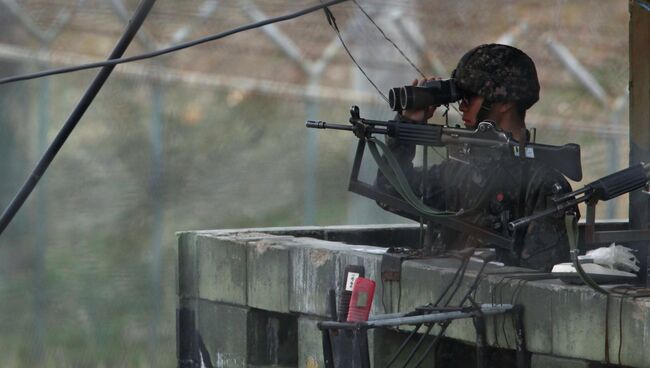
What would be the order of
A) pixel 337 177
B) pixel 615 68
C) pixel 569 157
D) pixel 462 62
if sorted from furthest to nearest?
pixel 337 177 → pixel 615 68 → pixel 462 62 → pixel 569 157

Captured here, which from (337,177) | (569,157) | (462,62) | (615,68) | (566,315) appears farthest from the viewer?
(337,177)

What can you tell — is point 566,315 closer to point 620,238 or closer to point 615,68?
point 620,238

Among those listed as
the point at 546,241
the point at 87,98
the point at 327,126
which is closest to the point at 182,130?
the point at 87,98

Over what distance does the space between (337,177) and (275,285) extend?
5.90m

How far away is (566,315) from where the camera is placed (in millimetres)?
5117

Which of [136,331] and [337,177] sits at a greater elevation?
[337,177]

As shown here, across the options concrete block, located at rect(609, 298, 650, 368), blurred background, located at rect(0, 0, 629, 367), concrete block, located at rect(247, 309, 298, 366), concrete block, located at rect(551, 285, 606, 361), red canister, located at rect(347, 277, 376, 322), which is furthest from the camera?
blurred background, located at rect(0, 0, 629, 367)

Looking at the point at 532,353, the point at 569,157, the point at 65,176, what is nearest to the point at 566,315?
the point at 532,353

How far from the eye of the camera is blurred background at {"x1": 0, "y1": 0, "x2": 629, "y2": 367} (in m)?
10.5

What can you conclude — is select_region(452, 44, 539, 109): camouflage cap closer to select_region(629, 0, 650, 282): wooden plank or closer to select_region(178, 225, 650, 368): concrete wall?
select_region(629, 0, 650, 282): wooden plank

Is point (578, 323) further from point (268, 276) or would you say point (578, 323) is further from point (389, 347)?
point (268, 276)

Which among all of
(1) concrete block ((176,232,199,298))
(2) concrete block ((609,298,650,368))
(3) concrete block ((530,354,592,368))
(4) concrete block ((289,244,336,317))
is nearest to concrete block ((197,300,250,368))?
(1) concrete block ((176,232,199,298))

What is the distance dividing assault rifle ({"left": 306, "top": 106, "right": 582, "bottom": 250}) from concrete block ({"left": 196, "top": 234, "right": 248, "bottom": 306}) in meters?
0.91

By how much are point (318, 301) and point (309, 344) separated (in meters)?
0.20
